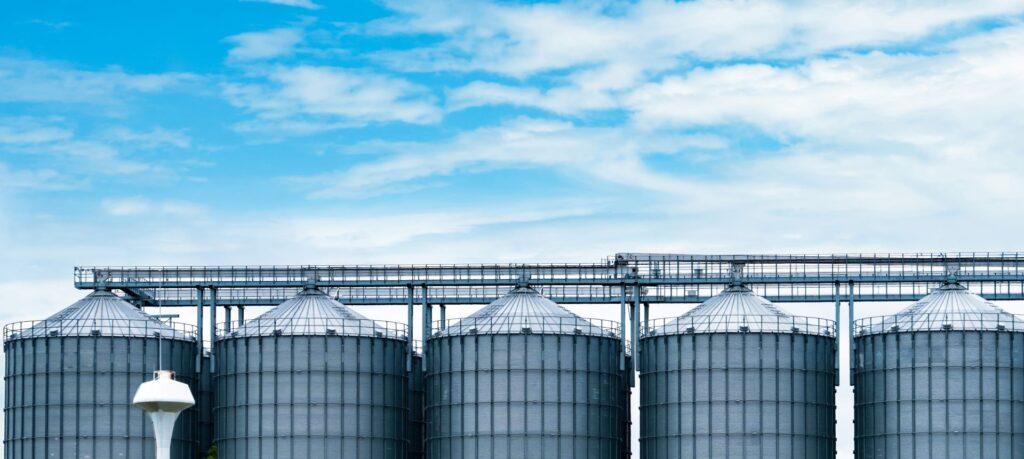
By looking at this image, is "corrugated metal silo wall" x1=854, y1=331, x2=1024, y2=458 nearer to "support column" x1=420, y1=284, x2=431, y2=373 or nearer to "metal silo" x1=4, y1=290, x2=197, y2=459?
"support column" x1=420, y1=284, x2=431, y2=373

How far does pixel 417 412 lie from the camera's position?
399 feet

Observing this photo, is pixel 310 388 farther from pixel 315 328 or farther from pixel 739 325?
pixel 739 325

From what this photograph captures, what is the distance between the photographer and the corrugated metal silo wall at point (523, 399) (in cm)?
11206

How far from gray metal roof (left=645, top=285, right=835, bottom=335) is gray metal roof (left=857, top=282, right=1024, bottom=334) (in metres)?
4.29

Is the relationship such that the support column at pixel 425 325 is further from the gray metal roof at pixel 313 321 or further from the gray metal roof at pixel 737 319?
the gray metal roof at pixel 737 319

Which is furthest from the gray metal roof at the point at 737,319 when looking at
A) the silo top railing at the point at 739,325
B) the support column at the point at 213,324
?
the support column at the point at 213,324

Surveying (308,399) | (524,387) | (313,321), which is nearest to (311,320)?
(313,321)

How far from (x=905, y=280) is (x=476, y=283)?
2698cm

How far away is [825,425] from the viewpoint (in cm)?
11406

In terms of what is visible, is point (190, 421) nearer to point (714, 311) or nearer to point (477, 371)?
point (477, 371)

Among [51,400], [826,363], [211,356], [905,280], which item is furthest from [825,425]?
[51,400]

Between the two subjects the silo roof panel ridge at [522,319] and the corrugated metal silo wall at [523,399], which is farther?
the silo roof panel ridge at [522,319]

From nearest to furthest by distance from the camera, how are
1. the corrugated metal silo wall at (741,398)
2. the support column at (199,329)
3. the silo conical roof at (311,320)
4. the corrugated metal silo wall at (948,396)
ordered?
the corrugated metal silo wall at (948,396), the corrugated metal silo wall at (741,398), the silo conical roof at (311,320), the support column at (199,329)

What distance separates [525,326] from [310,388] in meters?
13.3
